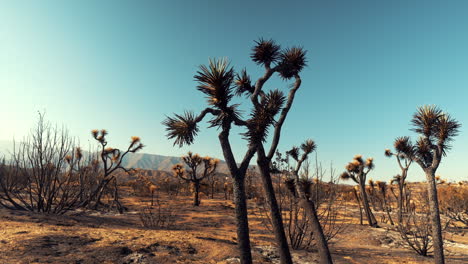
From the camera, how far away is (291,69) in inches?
265

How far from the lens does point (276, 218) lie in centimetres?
526

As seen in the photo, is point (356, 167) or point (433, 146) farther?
point (356, 167)

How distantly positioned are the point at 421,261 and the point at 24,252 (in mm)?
11007

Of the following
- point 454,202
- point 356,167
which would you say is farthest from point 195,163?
point 454,202

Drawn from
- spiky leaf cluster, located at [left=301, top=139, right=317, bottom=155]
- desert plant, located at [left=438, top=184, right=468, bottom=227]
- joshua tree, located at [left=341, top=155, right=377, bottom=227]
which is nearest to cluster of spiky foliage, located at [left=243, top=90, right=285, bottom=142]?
spiky leaf cluster, located at [left=301, top=139, right=317, bottom=155]

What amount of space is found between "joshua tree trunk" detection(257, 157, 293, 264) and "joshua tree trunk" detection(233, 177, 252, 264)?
0.73 meters

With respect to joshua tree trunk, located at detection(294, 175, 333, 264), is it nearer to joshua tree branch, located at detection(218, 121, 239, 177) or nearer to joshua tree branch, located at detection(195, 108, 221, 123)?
joshua tree branch, located at detection(218, 121, 239, 177)

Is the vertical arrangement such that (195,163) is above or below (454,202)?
above

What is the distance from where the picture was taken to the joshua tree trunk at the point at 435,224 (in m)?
6.13

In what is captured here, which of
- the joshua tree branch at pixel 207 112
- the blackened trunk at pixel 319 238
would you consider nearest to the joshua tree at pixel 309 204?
the blackened trunk at pixel 319 238

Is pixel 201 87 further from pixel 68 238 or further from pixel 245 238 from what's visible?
pixel 68 238

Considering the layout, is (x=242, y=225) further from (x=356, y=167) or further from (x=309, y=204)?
(x=356, y=167)

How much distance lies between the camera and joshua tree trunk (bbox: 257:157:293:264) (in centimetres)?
512

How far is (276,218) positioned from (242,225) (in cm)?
94
